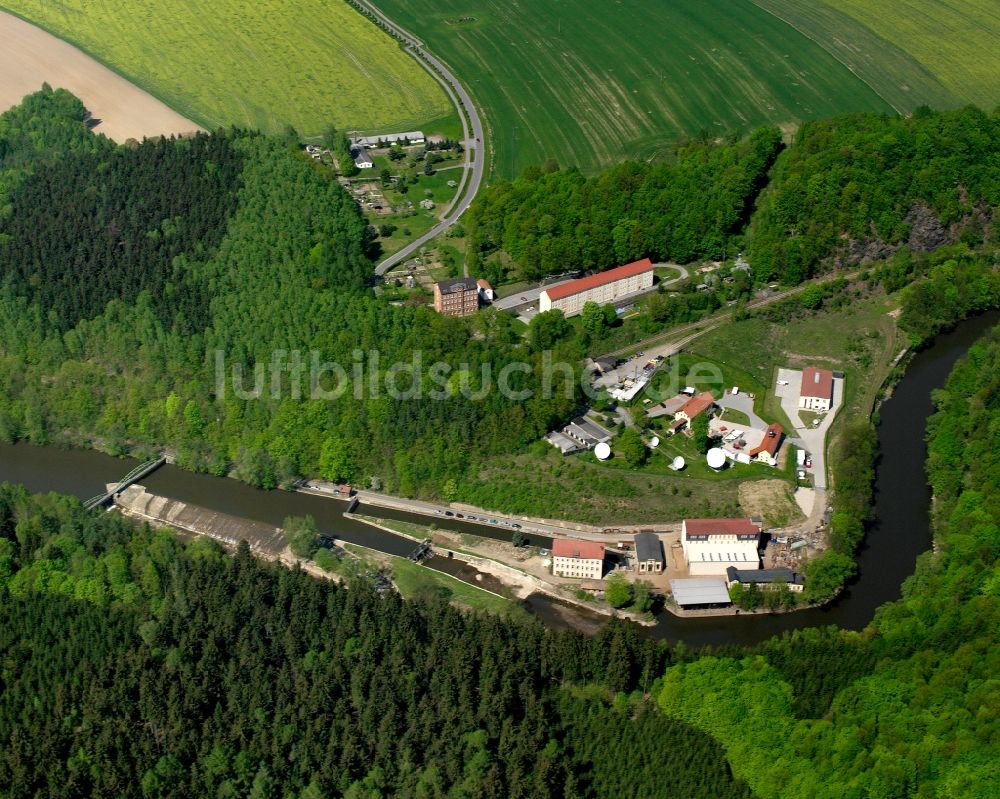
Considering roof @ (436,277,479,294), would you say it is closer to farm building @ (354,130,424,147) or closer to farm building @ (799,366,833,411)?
farm building @ (799,366,833,411)

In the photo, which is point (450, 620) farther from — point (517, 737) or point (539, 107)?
point (539, 107)

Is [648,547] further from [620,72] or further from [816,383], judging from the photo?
[620,72]

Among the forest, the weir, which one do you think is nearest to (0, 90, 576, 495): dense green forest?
the weir

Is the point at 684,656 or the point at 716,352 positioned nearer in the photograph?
the point at 684,656

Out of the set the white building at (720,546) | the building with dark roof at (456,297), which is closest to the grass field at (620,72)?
the building with dark roof at (456,297)

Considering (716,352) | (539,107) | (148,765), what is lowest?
(148,765)

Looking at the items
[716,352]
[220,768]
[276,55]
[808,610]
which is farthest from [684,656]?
[276,55]
